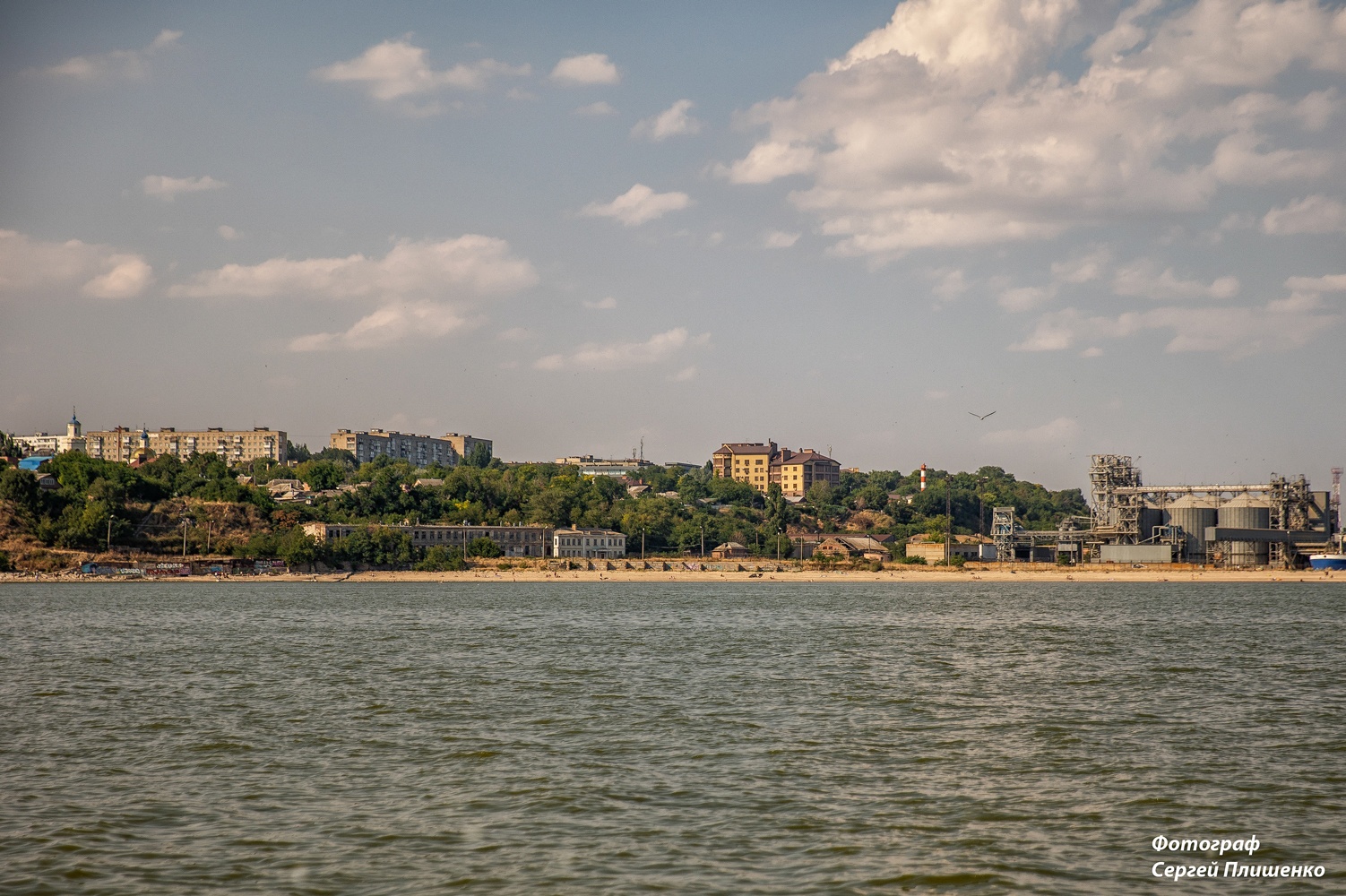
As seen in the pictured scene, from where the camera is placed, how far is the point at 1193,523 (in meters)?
162

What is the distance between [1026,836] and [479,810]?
8.99 m

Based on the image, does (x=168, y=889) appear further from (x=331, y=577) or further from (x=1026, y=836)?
(x=331, y=577)

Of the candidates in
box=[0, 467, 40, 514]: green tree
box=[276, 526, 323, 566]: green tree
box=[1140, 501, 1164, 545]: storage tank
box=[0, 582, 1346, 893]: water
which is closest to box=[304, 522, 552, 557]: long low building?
box=[276, 526, 323, 566]: green tree

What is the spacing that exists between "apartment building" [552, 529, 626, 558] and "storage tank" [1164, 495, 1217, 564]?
83954 mm

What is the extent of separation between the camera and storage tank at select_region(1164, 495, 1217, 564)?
6304 inches

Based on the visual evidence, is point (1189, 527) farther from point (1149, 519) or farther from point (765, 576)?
point (765, 576)

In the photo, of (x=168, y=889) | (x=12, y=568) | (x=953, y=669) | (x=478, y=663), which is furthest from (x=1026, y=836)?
(x=12, y=568)

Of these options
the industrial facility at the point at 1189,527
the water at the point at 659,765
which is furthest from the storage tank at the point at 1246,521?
the water at the point at 659,765

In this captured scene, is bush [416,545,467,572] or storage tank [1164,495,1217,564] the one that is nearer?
storage tank [1164,495,1217,564]

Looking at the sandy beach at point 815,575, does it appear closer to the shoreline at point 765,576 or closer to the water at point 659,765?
the shoreline at point 765,576

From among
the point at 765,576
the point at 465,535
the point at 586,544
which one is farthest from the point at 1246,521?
the point at 465,535

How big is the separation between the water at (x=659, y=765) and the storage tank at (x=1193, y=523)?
112m

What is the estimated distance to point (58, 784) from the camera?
22062 mm

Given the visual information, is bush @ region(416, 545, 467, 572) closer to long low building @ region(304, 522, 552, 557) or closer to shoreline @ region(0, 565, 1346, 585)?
shoreline @ region(0, 565, 1346, 585)
